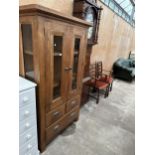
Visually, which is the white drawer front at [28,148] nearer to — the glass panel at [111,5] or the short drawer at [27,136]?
the short drawer at [27,136]

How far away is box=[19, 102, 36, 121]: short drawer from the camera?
4.21ft

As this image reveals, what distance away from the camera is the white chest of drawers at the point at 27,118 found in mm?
1267

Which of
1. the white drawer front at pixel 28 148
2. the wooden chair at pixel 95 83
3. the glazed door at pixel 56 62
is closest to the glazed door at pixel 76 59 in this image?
the glazed door at pixel 56 62

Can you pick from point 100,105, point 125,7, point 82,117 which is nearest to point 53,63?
point 82,117

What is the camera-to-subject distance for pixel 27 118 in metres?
1.37

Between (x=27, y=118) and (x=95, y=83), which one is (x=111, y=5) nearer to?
(x=95, y=83)

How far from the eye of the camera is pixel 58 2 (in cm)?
202

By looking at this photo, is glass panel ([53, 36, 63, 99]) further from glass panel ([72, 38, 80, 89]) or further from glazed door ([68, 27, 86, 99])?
glass panel ([72, 38, 80, 89])

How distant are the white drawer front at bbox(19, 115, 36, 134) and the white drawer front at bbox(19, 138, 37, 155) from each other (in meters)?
0.19

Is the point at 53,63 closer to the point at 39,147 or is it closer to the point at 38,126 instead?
the point at 38,126

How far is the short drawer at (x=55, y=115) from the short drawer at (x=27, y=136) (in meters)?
0.21

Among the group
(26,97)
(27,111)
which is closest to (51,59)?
(26,97)

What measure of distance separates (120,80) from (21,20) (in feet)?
14.2

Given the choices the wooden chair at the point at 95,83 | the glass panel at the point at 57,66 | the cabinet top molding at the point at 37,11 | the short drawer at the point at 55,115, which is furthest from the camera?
the wooden chair at the point at 95,83
